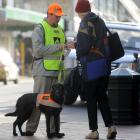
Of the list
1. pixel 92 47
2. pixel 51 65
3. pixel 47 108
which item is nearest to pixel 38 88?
pixel 51 65

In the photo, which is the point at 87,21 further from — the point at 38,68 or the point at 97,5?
the point at 97,5

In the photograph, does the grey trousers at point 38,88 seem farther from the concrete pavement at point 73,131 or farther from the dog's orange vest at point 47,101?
the dog's orange vest at point 47,101

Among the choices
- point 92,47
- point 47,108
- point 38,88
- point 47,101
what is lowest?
point 47,108

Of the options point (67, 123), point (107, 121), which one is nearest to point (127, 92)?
point (67, 123)

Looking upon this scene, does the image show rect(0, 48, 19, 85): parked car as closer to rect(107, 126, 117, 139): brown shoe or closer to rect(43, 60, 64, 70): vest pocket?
rect(43, 60, 64, 70): vest pocket

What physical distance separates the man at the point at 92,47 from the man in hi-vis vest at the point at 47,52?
19.0 inches

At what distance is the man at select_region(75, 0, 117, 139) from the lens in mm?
9922

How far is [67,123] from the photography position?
41.7 ft

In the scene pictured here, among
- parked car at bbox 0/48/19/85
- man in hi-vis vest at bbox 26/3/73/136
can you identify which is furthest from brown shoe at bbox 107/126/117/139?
parked car at bbox 0/48/19/85

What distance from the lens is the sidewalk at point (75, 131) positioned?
34.0ft

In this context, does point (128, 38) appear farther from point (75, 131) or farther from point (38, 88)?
point (38, 88)

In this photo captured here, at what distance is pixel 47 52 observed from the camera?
1032cm

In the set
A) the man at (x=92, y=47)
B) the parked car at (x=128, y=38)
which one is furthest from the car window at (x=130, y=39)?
the man at (x=92, y=47)

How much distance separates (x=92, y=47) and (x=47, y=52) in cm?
75
